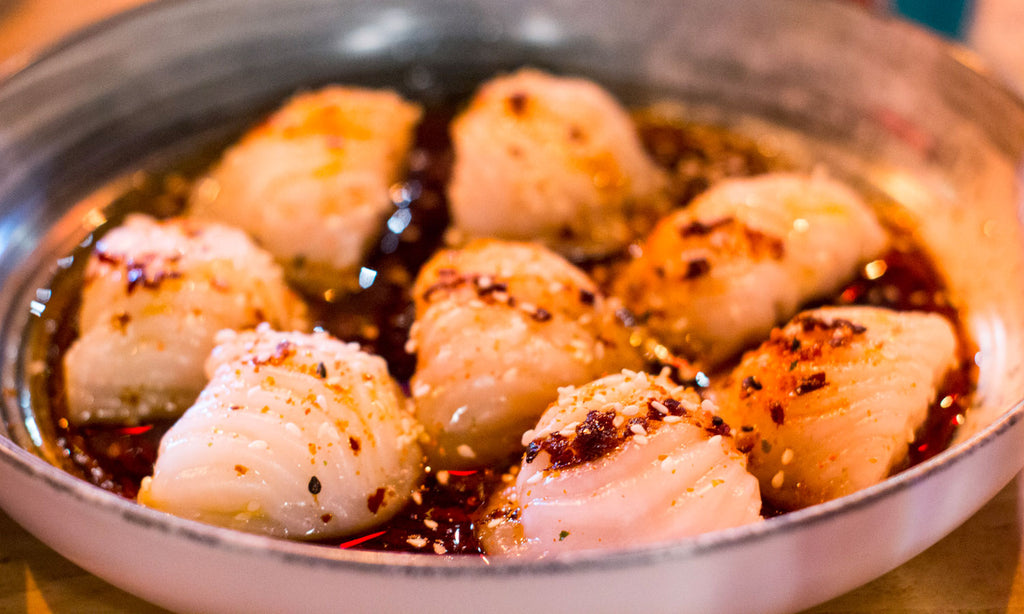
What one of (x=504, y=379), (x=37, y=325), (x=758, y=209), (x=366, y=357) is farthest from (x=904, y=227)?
(x=37, y=325)

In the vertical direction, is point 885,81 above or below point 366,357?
above

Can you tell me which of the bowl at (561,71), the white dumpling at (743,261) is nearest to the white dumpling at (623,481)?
the bowl at (561,71)

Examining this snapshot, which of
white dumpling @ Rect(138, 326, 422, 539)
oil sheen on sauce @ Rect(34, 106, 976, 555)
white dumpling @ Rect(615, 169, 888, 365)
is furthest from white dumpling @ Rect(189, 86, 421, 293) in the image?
white dumpling @ Rect(615, 169, 888, 365)

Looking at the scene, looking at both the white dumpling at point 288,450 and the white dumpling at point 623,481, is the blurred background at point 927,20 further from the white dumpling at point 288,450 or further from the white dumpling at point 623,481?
the white dumpling at point 623,481

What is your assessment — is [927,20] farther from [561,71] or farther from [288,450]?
[288,450]

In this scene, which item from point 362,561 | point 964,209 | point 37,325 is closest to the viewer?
point 362,561

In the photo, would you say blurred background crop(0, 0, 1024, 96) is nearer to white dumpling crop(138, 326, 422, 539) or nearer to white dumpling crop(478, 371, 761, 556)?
white dumpling crop(138, 326, 422, 539)

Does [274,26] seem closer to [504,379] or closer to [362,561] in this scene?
Answer: [504,379]
